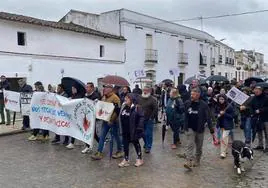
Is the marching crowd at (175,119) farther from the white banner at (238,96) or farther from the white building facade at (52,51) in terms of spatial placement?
the white building facade at (52,51)

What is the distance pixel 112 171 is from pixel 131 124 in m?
1.06

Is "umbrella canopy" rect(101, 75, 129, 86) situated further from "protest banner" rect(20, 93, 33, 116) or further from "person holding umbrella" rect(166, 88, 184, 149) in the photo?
"protest banner" rect(20, 93, 33, 116)

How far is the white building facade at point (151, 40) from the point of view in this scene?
2455 centimetres

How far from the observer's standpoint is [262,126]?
29.5 feet

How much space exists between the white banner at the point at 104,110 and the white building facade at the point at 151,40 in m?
16.3

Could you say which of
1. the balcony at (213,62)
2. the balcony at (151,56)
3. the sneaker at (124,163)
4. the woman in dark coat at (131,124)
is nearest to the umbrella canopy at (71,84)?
the woman in dark coat at (131,124)

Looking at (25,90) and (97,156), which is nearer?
(97,156)

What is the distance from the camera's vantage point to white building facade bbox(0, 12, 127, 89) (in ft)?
54.3

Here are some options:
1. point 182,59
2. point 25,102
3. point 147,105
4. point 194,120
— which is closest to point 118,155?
point 147,105

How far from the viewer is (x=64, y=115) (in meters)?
9.40

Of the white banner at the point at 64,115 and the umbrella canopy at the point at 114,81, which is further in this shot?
the umbrella canopy at the point at 114,81

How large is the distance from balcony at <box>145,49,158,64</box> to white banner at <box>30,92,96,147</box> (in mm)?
16624

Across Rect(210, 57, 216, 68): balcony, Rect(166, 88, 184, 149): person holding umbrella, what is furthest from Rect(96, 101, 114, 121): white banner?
Rect(210, 57, 216, 68): balcony

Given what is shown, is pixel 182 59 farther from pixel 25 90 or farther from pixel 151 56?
pixel 25 90
